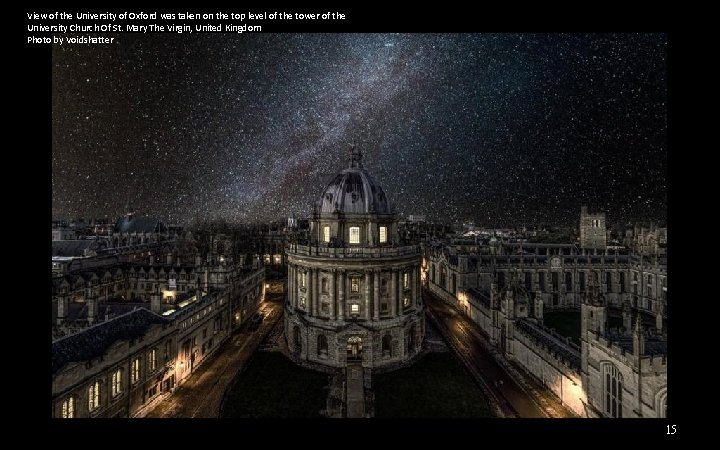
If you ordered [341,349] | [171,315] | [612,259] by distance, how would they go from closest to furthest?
[171,315] < [341,349] < [612,259]

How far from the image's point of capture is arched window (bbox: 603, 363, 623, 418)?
26.2 meters

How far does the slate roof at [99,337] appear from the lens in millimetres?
26703

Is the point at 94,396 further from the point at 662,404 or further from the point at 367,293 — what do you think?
the point at 662,404

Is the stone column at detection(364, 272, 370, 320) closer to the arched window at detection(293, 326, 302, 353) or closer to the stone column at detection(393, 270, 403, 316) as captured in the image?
the stone column at detection(393, 270, 403, 316)

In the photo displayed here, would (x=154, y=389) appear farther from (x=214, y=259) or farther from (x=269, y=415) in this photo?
(x=214, y=259)

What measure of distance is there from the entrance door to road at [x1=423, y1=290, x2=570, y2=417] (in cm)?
1303

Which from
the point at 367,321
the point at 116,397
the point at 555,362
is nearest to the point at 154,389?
the point at 116,397

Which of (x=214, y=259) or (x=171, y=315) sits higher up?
(x=214, y=259)

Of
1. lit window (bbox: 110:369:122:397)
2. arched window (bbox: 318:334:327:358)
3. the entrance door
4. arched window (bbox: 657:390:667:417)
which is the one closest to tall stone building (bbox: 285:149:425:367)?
arched window (bbox: 318:334:327:358)

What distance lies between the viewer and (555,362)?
34.4 m

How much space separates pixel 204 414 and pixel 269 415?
19.6 feet

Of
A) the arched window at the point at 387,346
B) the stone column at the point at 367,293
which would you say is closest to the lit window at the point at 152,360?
the stone column at the point at 367,293

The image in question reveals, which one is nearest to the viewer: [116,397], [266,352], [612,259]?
[116,397]

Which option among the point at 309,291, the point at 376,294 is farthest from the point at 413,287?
the point at 309,291
